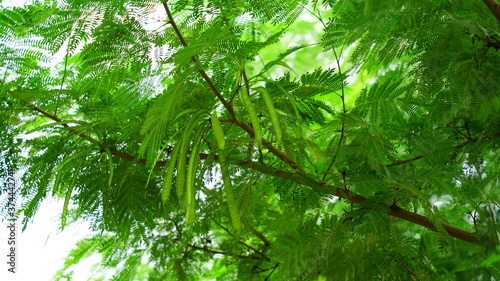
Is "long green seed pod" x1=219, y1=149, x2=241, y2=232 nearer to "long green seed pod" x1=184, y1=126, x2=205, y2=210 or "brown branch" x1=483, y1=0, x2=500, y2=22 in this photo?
"long green seed pod" x1=184, y1=126, x2=205, y2=210

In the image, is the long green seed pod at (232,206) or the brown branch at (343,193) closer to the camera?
the long green seed pod at (232,206)

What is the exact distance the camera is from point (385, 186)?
3.82ft

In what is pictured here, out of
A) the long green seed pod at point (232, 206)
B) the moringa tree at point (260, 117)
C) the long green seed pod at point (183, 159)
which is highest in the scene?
the moringa tree at point (260, 117)

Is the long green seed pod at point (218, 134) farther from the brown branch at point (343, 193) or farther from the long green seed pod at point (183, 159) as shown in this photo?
the brown branch at point (343, 193)

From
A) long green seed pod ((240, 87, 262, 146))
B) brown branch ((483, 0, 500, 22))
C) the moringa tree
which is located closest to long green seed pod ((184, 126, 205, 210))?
the moringa tree

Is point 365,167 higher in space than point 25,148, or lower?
lower

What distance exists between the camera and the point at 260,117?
48.9 inches

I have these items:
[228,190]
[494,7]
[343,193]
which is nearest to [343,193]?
[343,193]

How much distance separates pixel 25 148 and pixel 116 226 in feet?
1.21

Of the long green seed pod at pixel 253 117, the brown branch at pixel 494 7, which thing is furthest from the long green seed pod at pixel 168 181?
the brown branch at pixel 494 7

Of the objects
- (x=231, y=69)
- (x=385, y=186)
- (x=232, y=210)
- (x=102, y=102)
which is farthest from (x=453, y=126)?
(x=102, y=102)

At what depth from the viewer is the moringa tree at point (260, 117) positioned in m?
1.08

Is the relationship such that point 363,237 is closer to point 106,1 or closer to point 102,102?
point 106,1

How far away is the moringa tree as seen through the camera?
1078 mm
